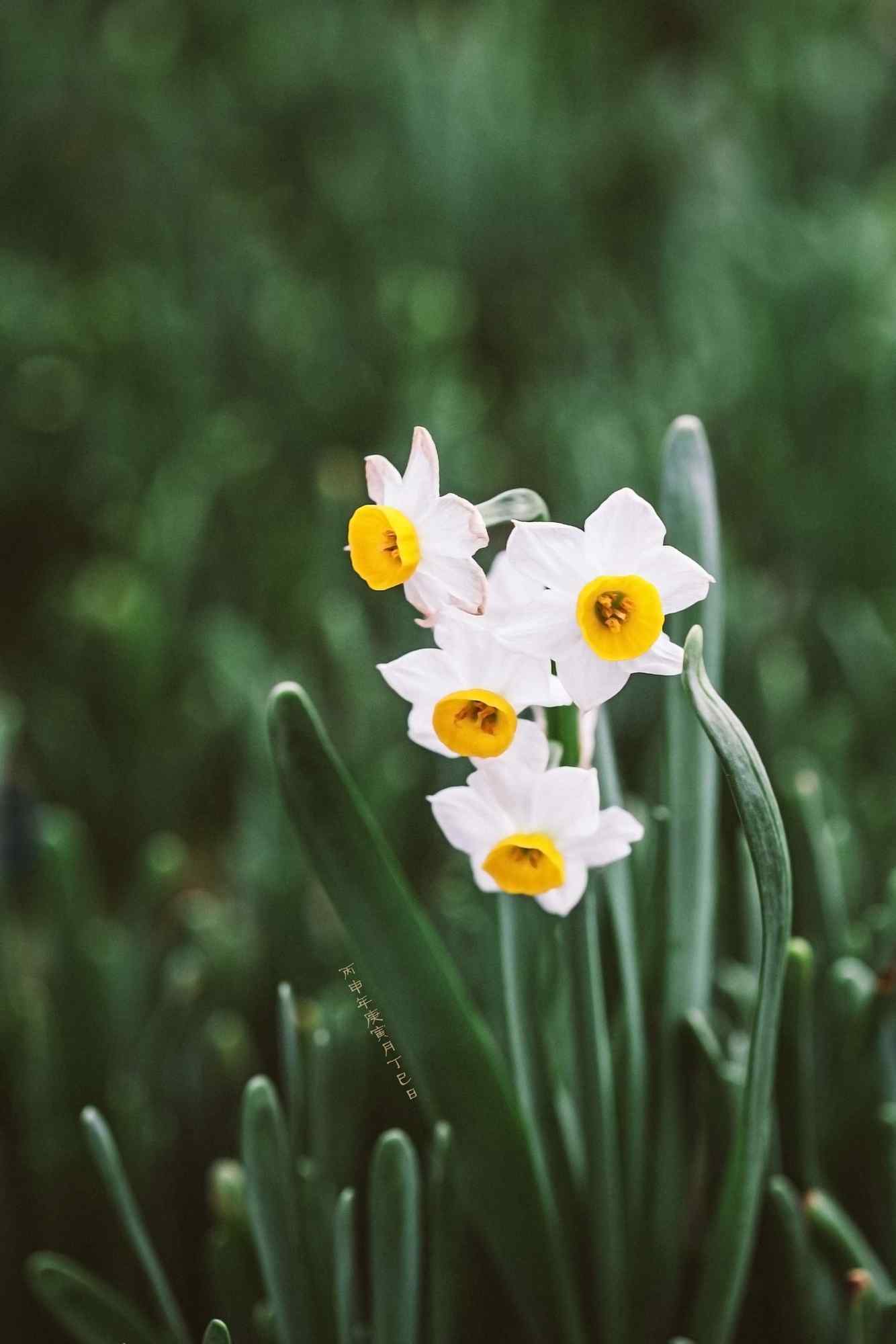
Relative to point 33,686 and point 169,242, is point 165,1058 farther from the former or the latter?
point 169,242

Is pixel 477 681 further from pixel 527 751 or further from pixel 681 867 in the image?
pixel 681 867

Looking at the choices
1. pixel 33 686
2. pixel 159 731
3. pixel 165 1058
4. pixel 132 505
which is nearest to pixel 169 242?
pixel 132 505

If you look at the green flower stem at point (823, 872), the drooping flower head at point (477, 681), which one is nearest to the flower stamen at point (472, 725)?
the drooping flower head at point (477, 681)

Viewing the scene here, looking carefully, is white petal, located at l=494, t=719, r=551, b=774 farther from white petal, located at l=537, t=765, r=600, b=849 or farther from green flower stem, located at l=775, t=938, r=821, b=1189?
green flower stem, located at l=775, t=938, r=821, b=1189

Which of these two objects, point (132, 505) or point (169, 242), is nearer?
point (132, 505)

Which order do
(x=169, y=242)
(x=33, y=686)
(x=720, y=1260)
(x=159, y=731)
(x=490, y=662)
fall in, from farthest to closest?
(x=169, y=242)
(x=33, y=686)
(x=159, y=731)
(x=720, y=1260)
(x=490, y=662)

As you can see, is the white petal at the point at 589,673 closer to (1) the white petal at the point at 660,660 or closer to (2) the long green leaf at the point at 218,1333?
(1) the white petal at the point at 660,660

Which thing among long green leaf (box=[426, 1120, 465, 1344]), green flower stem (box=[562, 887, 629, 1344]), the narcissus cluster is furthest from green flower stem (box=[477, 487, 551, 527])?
long green leaf (box=[426, 1120, 465, 1344])

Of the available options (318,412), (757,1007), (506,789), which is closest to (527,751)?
(506,789)
